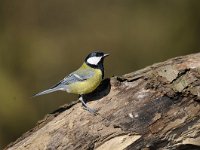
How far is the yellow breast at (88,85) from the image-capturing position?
8.66ft

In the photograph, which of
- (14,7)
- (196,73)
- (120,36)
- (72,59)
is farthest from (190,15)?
(196,73)

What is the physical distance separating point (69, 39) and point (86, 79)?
1.67 meters

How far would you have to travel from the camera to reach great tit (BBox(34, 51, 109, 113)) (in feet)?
8.72

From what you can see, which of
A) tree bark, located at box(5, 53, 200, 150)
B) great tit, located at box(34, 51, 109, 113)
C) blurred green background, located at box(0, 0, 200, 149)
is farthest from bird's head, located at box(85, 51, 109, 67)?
blurred green background, located at box(0, 0, 200, 149)

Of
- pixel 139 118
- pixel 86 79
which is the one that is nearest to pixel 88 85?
pixel 86 79

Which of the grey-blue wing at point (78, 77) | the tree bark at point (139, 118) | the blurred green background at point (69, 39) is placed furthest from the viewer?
the blurred green background at point (69, 39)

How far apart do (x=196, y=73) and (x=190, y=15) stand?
1976 millimetres

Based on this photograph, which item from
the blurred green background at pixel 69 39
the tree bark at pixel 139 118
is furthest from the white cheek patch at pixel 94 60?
the blurred green background at pixel 69 39

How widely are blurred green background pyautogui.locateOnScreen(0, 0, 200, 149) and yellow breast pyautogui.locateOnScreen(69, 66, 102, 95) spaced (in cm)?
151

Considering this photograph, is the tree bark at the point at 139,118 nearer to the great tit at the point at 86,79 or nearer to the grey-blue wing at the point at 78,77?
the great tit at the point at 86,79

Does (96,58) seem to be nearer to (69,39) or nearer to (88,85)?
(88,85)

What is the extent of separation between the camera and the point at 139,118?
→ 2396mm

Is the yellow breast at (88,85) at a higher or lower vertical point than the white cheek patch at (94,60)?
lower

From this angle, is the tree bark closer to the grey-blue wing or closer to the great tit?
the great tit
